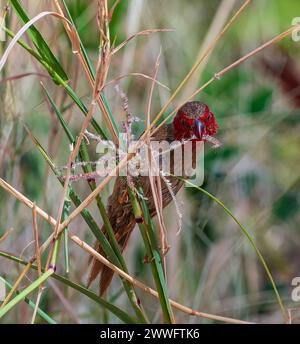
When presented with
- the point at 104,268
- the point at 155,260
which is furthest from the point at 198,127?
the point at 155,260

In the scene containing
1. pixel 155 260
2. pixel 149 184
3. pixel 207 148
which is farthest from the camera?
pixel 207 148

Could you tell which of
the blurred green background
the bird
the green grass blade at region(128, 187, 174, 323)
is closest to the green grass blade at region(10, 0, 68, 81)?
the green grass blade at region(128, 187, 174, 323)

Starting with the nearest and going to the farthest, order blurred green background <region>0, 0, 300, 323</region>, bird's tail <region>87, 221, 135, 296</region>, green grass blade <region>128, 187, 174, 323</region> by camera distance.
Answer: green grass blade <region>128, 187, 174, 323</region>, bird's tail <region>87, 221, 135, 296</region>, blurred green background <region>0, 0, 300, 323</region>

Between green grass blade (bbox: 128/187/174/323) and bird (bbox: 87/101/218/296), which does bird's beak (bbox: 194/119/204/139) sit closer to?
bird (bbox: 87/101/218/296)

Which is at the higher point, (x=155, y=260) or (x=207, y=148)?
(x=207, y=148)

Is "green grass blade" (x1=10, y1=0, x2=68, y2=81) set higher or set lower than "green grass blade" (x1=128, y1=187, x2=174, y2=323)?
higher

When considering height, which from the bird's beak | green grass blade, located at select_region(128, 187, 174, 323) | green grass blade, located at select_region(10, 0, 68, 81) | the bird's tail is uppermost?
the bird's beak

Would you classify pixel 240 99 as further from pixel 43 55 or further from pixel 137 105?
pixel 43 55

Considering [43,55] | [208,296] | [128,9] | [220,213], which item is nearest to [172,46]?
[128,9]

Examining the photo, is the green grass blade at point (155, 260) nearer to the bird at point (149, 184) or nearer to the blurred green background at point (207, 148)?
the bird at point (149, 184)

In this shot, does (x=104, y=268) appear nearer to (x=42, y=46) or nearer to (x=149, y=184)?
(x=149, y=184)

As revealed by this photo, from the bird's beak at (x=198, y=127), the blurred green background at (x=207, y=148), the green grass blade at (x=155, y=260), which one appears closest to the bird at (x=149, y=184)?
the bird's beak at (x=198, y=127)
